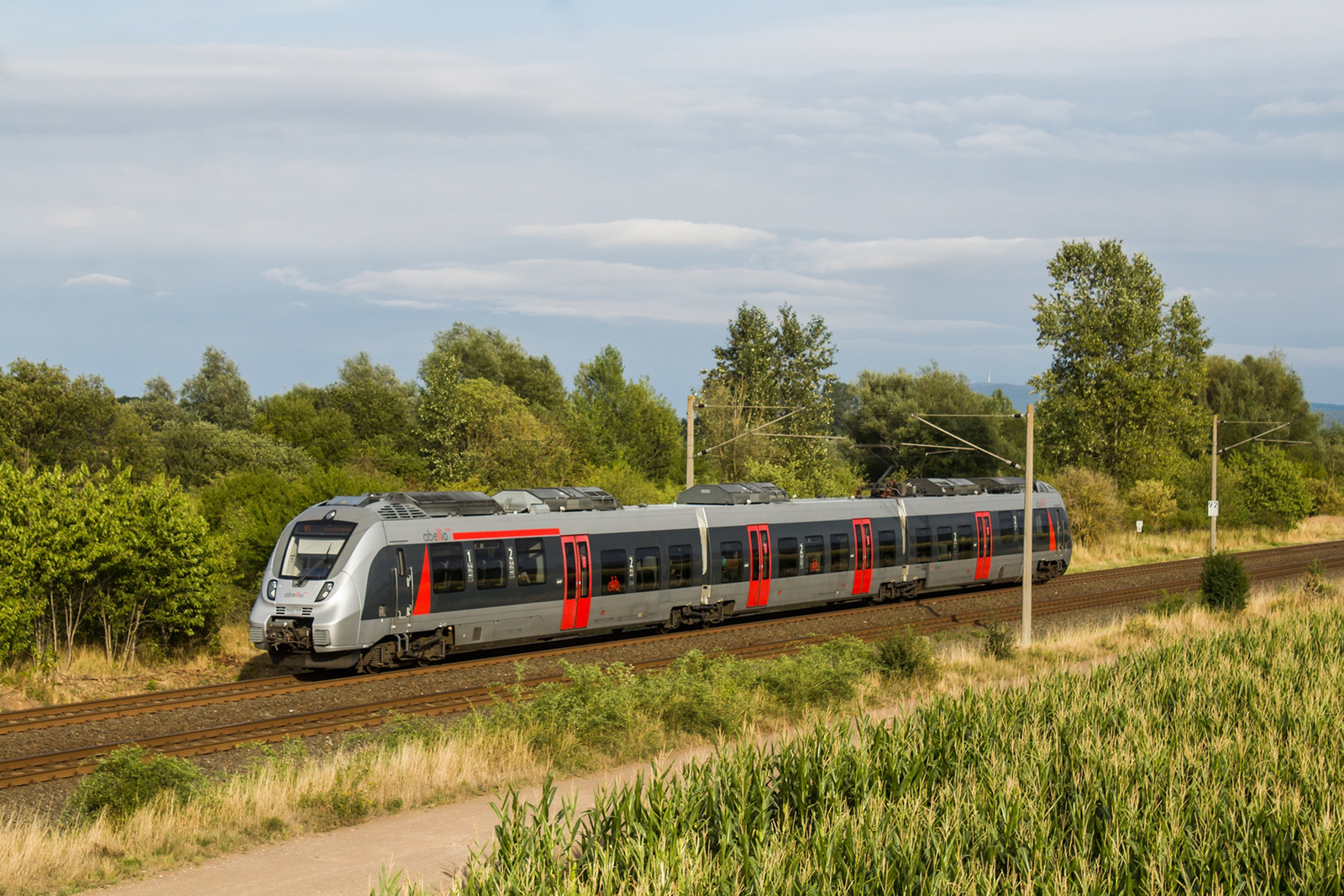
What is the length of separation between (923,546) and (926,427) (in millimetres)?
45577

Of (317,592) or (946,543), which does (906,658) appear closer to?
(317,592)

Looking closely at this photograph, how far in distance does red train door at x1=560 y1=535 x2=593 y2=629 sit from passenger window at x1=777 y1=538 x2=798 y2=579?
6411 millimetres

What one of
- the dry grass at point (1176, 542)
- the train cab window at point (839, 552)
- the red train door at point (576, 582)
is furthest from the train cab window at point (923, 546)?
the dry grass at point (1176, 542)

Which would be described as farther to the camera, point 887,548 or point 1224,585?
point 887,548

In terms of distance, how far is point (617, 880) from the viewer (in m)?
7.93

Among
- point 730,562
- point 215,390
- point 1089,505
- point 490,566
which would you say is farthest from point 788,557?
point 215,390

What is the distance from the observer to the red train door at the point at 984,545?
3503 centimetres

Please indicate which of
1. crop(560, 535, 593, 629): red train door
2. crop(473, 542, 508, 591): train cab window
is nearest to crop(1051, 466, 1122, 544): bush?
crop(560, 535, 593, 629): red train door

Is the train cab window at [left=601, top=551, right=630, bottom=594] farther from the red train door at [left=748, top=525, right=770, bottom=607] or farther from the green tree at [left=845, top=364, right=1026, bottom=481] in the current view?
the green tree at [left=845, top=364, right=1026, bottom=481]

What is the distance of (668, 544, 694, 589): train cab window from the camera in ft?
84.5

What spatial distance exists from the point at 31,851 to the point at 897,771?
25.7 feet

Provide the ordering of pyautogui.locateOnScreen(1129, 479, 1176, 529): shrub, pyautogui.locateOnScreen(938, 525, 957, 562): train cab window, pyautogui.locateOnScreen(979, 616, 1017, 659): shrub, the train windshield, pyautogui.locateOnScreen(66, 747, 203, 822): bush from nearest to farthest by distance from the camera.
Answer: pyautogui.locateOnScreen(66, 747, 203, 822): bush
the train windshield
pyautogui.locateOnScreen(979, 616, 1017, 659): shrub
pyautogui.locateOnScreen(938, 525, 957, 562): train cab window
pyautogui.locateOnScreen(1129, 479, 1176, 529): shrub

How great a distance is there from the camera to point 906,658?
20438 mm

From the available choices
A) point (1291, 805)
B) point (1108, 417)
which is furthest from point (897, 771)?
point (1108, 417)
